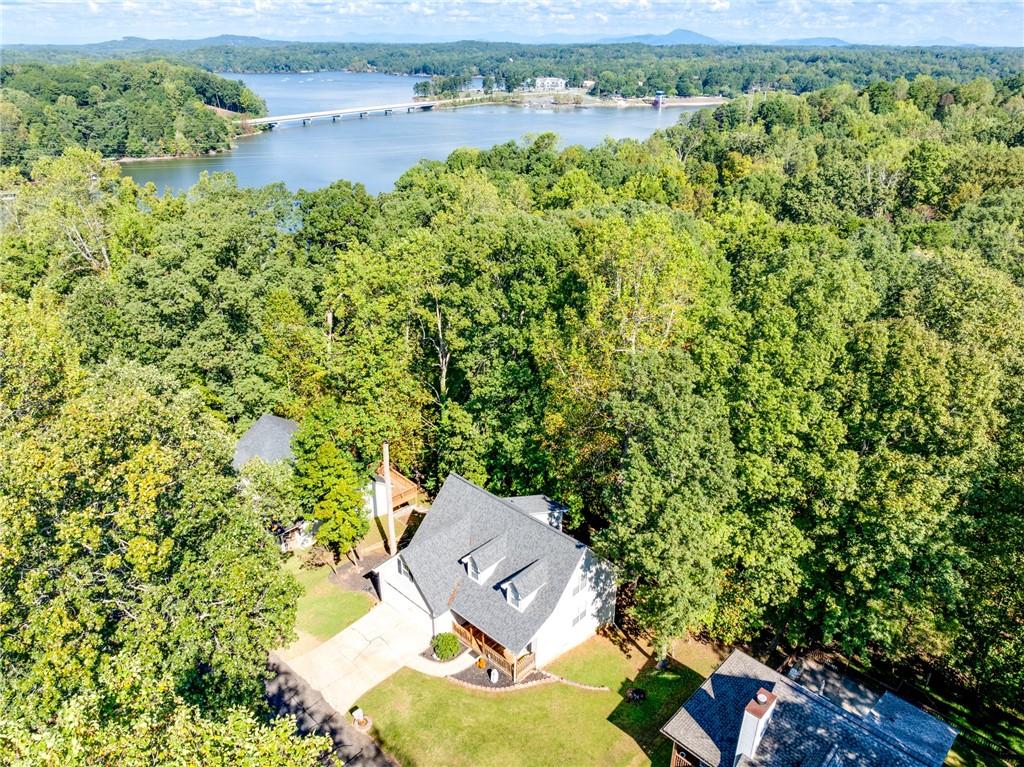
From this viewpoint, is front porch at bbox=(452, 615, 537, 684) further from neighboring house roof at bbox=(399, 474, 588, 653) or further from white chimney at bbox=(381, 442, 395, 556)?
white chimney at bbox=(381, 442, 395, 556)

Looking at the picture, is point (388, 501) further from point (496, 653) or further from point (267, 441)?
point (496, 653)

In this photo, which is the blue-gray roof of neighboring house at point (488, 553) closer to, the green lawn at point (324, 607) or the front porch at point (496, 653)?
the front porch at point (496, 653)

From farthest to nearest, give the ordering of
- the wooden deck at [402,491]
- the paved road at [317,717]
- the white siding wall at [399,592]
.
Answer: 1. the wooden deck at [402,491]
2. the white siding wall at [399,592]
3. the paved road at [317,717]

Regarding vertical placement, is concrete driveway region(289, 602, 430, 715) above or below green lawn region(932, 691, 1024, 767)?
below

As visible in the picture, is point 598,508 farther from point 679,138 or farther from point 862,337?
point 679,138

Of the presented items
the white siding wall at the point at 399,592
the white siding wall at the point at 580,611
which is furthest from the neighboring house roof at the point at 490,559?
the white siding wall at the point at 399,592

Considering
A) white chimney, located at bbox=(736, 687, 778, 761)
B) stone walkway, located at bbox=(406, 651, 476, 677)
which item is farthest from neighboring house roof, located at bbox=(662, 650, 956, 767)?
stone walkway, located at bbox=(406, 651, 476, 677)

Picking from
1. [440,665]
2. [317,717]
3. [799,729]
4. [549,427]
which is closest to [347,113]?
[549,427]
